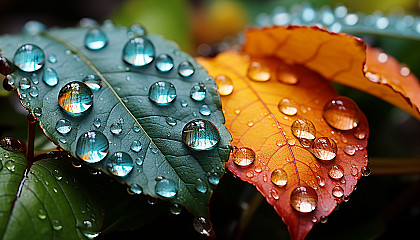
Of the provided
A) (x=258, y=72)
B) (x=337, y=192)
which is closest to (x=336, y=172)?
(x=337, y=192)

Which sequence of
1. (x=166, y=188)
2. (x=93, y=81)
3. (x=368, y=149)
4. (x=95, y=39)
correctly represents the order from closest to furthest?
(x=166, y=188)
(x=93, y=81)
(x=95, y=39)
(x=368, y=149)

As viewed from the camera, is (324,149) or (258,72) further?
(258,72)

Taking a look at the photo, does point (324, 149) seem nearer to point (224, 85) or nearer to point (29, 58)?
point (224, 85)

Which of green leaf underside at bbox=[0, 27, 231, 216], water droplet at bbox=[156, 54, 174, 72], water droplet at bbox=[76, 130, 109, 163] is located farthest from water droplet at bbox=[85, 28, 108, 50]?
water droplet at bbox=[76, 130, 109, 163]

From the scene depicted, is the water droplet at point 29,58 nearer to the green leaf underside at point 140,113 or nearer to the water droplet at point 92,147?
the green leaf underside at point 140,113

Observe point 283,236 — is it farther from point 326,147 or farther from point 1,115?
point 1,115

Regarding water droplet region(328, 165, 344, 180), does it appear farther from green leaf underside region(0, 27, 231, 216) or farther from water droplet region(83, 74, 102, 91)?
water droplet region(83, 74, 102, 91)
